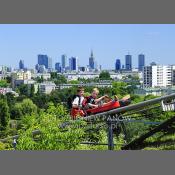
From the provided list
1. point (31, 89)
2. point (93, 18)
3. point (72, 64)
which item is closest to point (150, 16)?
point (93, 18)

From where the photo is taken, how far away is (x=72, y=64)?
7121 mm

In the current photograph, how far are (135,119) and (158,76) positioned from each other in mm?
474

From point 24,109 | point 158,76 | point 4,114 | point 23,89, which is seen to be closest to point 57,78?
point 23,89

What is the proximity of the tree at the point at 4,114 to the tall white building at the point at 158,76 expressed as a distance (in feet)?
4.53

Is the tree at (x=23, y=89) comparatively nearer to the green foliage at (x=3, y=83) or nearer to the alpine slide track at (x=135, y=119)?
the green foliage at (x=3, y=83)

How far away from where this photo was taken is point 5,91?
23.8 feet

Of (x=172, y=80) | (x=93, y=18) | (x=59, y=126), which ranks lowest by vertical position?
(x=59, y=126)

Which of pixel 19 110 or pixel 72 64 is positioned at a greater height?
pixel 72 64

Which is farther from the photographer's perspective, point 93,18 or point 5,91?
point 5,91

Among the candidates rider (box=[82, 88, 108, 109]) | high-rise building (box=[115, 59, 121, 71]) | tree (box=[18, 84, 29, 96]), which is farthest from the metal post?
tree (box=[18, 84, 29, 96])

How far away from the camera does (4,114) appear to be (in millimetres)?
7148

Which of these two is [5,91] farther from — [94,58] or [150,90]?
[150,90]

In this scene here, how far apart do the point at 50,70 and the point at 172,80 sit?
123 cm

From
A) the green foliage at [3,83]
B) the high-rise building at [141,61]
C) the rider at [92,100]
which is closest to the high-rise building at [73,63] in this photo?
the rider at [92,100]
